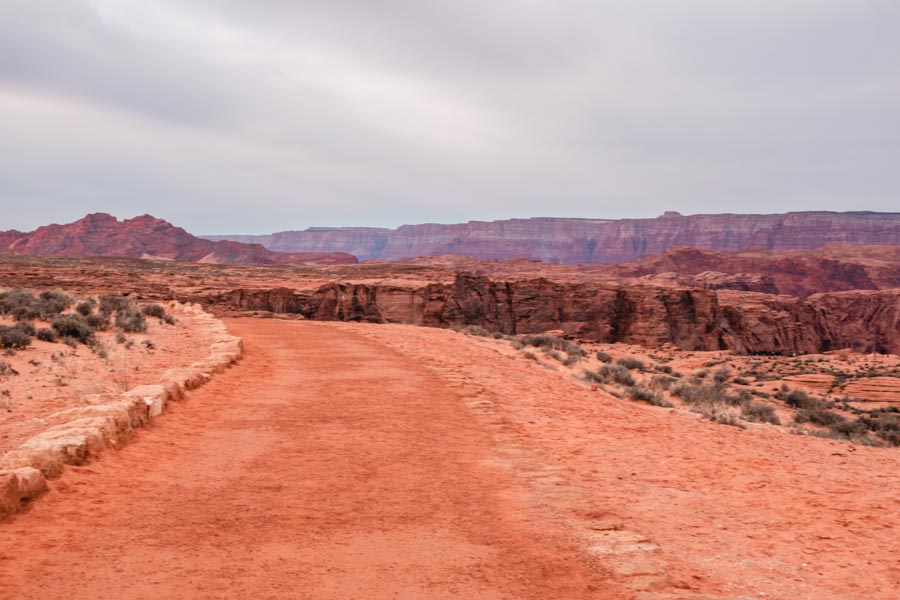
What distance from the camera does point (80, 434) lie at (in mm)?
6582

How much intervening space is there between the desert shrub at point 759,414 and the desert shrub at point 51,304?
2008cm

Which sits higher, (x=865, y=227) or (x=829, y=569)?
(x=865, y=227)

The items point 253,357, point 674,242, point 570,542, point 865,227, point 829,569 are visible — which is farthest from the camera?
point 674,242

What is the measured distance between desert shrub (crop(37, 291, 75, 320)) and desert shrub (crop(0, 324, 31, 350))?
13.9ft

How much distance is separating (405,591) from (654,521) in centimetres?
264

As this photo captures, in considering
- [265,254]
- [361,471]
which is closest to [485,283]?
[361,471]

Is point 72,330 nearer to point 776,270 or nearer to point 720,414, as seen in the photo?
point 720,414

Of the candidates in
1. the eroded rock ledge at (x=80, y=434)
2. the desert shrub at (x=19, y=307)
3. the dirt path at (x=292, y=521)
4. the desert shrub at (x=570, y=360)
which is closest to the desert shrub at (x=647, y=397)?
the desert shrub at (x=570, y=360)

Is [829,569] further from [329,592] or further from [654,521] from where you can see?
[329,592]

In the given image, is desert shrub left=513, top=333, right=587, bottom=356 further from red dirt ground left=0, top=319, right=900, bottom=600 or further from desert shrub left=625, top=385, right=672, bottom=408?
red dirt ground left=0, top=319, right=900, bottom=600

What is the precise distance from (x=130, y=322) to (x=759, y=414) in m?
19.0

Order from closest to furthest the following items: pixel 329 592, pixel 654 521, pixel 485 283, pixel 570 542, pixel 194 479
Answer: pixel 329 592 < pixel 570 542 < pixel 654 521 < pixel 194 479 < pixel 485 283

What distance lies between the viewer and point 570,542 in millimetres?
4926

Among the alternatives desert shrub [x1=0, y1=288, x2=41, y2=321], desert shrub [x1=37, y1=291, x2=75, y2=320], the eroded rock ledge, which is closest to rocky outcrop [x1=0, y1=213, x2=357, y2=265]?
desert shrub [x1=37, y1=291, x2=75, y2=320]
